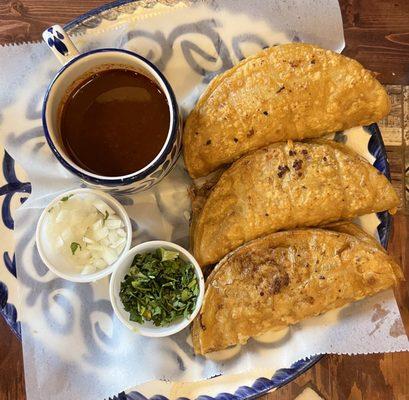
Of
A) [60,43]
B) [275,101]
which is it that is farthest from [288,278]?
[60,43]

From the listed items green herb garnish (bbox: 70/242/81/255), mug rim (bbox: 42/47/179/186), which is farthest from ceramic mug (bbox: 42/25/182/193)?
green herb garnish (bbox: 70/242/81/255)

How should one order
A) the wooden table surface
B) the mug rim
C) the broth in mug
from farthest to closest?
the wooden table surface → the broth in mug → the mug rim

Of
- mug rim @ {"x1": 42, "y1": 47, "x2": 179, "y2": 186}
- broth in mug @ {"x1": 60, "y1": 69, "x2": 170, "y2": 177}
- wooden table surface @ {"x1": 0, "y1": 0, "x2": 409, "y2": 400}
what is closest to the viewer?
mug rim @ {"x1": 42, "y1": 47, "x2": 179, "y2": 186}

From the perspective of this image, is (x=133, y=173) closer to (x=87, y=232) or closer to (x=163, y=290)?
(x=87, y=232)

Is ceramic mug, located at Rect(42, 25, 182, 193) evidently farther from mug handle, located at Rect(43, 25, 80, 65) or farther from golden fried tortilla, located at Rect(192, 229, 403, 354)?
golden fried tortilla, located at Rect(192, 229, 403, 354)

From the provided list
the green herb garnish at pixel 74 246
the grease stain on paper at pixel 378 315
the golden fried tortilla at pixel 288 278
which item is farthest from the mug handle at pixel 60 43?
the grease stain on paper at pixel 378 315

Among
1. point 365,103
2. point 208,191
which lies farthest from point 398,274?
point 208,191

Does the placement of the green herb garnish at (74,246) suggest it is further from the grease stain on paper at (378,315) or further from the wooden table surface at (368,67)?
the grease stain on paper at (378,315)
